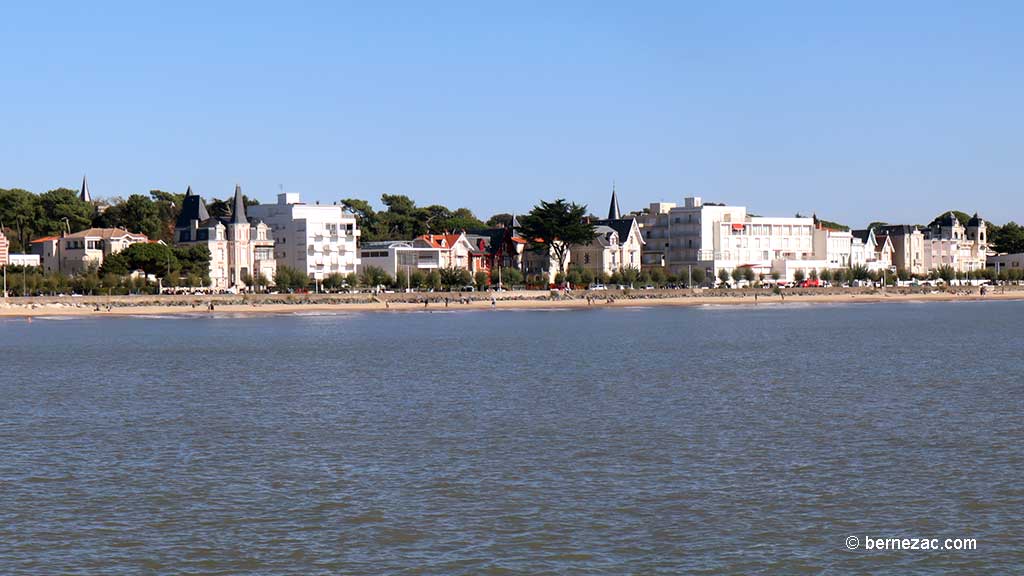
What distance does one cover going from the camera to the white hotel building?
157 metres

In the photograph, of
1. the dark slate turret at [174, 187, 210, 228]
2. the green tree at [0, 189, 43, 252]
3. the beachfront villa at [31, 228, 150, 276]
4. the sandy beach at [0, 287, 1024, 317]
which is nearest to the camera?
the sandy beach at [0, 287, 1024, 317]

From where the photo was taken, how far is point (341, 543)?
18781 millimetres

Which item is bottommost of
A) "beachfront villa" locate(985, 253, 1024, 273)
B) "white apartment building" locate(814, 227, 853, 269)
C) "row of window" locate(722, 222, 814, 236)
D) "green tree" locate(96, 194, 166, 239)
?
"beachfront villa" locate(985, 253, 1024, 273)

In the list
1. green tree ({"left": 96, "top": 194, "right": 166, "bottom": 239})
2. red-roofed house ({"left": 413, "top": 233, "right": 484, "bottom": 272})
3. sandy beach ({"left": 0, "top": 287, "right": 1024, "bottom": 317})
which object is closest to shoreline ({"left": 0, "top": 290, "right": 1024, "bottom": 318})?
sandy beach ({"left": 0, "top": 287, "right": 1024, "bottom": 317})

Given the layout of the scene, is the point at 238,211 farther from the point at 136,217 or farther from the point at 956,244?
the point at 956,244

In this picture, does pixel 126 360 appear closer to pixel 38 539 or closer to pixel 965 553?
pixel 38 539

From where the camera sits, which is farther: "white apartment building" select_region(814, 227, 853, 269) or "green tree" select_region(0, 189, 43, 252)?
"white apartment building" select_region(814, 227, 853, 269)

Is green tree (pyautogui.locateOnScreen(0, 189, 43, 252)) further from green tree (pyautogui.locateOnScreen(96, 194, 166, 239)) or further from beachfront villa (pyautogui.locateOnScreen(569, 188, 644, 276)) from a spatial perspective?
beachfront villa (pyautogui.locateOnScreen(569, 188, 644, 276))

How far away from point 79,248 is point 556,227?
5061 cm

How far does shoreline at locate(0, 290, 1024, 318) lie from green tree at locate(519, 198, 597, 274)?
30.7 feet

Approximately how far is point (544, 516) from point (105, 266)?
10638 centimetres

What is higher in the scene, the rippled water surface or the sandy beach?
the sandy beach

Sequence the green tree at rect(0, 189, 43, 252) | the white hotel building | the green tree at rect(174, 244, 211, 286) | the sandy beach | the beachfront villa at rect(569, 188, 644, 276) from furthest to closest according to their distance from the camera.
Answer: the white hotel building < the beachfront villa at rect(569, 188, 644, 276) < the green tree at rect(0, 189, 43, 252) < the green tree at rect(174, 244, 211, 286) < the sandy beach

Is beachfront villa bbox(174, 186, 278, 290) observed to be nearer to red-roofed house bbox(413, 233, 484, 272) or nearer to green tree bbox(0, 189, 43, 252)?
red-roofed house bbox(413, 233, 484, 272)
